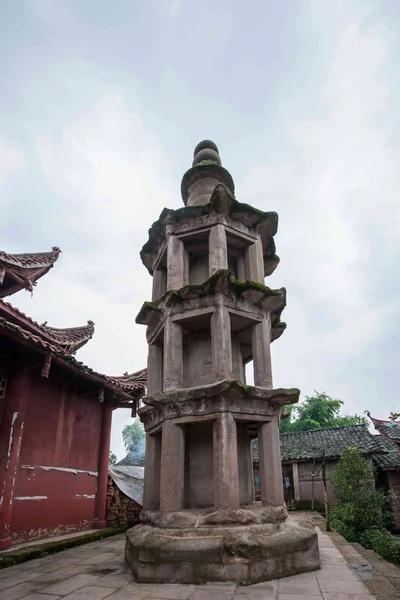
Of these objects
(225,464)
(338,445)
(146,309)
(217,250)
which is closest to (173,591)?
(225,464)

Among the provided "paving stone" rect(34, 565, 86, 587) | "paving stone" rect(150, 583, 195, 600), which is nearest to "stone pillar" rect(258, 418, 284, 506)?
"paving stone" rect(150, 583, 195, 600)

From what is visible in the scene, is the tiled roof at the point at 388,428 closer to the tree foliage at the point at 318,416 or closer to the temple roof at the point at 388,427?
the temple roof at the point at 388,427

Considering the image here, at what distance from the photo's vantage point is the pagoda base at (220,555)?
6.28 meters

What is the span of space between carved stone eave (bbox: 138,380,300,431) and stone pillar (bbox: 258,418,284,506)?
0.31 meters

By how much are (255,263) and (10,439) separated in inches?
306

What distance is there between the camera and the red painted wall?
32.0ft

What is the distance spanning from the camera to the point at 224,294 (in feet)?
29.9

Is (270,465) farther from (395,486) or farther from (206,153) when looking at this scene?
(395,486)

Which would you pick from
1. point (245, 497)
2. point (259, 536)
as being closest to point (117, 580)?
point (259, 536)

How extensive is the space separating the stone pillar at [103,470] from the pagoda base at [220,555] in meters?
6.30

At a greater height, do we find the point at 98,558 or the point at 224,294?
the point at 224,294

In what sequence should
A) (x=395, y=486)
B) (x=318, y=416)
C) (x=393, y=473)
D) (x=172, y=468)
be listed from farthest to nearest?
(x=318, y=416) < (x=393, y=473) < (x=395, y=486) < (x=172, y=468)

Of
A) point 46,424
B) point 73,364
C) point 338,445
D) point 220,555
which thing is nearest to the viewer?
point 220,555

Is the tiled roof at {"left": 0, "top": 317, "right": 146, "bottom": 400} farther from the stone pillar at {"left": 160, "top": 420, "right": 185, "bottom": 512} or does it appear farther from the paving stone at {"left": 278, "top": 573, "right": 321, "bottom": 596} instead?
the paving stone at {"left": 278, "top": 573, "right": 321, "bottom": 596}
